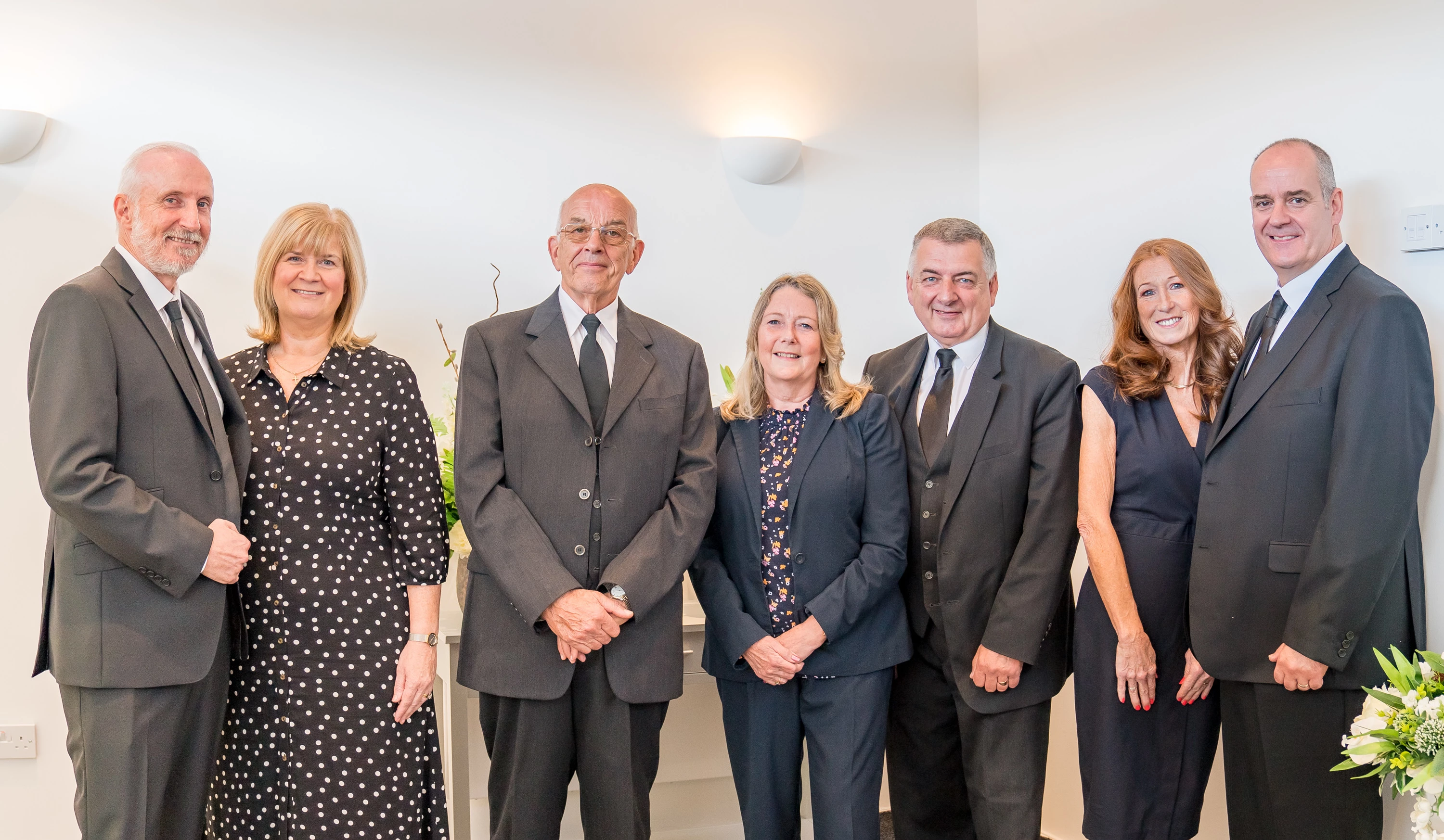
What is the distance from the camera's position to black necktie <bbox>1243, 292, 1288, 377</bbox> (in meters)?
2.37

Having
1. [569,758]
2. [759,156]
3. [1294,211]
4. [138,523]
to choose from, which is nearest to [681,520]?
[569,758]

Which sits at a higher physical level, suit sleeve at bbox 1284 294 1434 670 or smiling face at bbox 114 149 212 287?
smiling face at bbox 114 149 212 287

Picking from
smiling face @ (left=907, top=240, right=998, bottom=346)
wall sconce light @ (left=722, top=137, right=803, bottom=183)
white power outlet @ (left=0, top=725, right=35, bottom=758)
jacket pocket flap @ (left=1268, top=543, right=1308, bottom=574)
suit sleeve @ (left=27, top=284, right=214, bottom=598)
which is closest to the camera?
suit sleeve @ (left=27, top=284, right=214, bottom=598)

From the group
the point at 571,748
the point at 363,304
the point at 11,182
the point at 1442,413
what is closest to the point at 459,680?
the point at 571,748

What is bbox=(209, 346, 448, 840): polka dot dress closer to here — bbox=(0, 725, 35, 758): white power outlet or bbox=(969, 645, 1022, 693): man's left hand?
bbox=(0, 725, 35, 758): white power outlet

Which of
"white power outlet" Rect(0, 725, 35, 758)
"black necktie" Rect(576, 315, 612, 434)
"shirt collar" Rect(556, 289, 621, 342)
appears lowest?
"white power outlet" Rect(0, 725, 35, 758)

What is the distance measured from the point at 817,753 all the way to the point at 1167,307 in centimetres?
136

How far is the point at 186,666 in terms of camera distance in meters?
2.04

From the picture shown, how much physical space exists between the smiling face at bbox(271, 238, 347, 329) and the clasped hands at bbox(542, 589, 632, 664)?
837 millimetres

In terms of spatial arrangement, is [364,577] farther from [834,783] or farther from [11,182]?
[11,182]

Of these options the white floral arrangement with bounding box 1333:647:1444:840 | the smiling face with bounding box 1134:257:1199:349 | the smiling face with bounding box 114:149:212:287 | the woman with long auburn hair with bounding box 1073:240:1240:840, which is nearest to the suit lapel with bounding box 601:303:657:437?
the smiling face with bounding box 114:149:212:287

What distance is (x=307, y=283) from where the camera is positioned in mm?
2299

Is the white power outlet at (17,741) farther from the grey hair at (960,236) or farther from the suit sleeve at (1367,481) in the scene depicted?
the suit sleeve at (1367,481)

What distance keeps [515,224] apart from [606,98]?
562 millimetres
